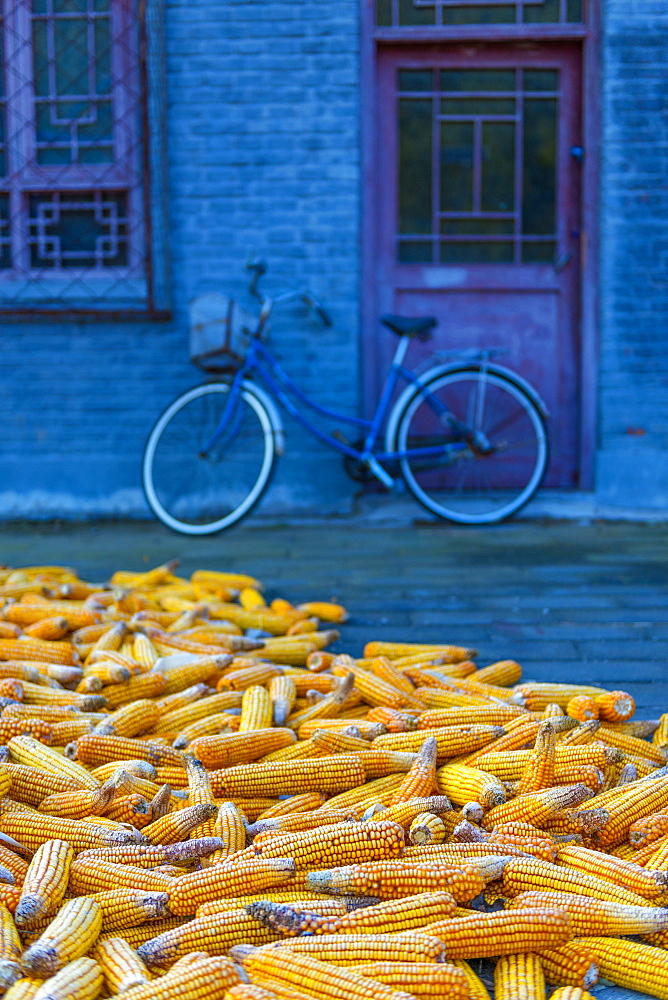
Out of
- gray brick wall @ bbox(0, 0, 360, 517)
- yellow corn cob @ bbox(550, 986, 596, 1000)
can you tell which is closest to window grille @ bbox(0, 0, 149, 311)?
gray brick wall @ bbox(0, 0, 360, 517)

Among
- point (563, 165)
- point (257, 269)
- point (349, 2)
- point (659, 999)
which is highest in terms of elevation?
point (349, 2)

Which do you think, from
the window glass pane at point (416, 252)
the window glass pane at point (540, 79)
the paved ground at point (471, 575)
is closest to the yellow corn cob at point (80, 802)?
the paved ground at point (471, 575)

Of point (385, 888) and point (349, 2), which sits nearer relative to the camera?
point (385, 888)

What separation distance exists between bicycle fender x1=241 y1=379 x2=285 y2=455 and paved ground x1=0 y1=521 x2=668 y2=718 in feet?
1.73

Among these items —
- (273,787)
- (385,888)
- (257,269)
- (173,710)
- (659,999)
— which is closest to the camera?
(659,999)

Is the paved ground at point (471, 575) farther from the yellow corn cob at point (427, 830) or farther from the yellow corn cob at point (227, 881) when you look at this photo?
the yellow corn cob at point (227, 881)

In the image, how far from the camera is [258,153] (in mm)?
5984

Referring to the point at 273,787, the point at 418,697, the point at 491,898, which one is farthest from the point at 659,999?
the point at 418,697

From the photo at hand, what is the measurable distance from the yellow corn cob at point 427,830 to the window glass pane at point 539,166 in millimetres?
4974

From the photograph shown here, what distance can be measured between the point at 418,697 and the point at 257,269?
367 centimetres

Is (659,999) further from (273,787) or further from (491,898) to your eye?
(273,787)

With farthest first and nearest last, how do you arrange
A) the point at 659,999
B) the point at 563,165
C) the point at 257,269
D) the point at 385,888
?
the point at 563,165 → the point at 257,269 → the point at 385,888 → the point at 659,999

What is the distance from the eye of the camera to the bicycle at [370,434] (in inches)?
219

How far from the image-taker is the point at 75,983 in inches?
55.5
